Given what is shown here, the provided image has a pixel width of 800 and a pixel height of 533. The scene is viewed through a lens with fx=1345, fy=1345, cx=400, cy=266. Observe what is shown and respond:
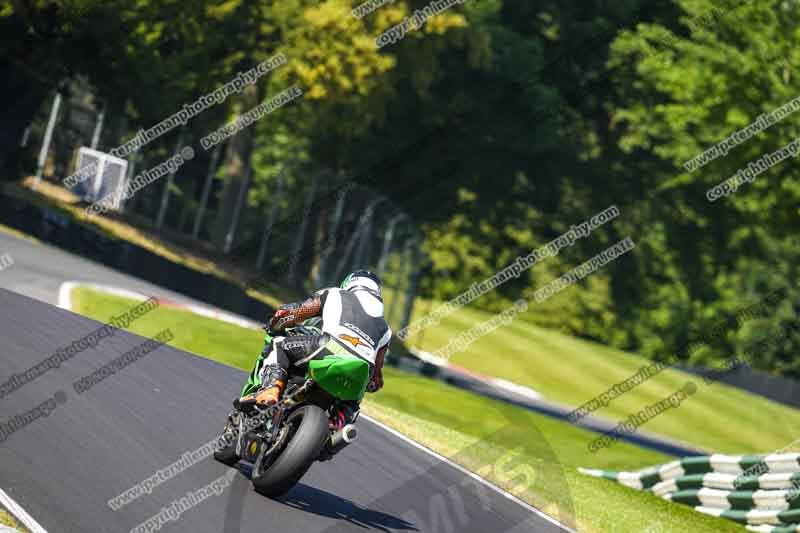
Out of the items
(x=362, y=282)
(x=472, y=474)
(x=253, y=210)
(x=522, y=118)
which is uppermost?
(x=362, y=282)

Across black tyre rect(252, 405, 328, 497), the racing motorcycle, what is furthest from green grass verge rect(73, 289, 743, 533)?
black tyre rect(252, 405, 328, 497)

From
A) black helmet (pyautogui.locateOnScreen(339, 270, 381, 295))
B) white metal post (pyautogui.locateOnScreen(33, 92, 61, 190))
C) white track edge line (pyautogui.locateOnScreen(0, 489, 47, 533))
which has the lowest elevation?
white metal post (pyautogui.locateOnScreen(33, 92, 61, 190))

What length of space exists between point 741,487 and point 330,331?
6.97 metres

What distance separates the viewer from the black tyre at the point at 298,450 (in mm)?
8445


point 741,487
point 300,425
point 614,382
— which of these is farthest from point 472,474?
point 614,382

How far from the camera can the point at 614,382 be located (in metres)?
45.9

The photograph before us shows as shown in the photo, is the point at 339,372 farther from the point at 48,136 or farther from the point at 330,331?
the point at 48,136

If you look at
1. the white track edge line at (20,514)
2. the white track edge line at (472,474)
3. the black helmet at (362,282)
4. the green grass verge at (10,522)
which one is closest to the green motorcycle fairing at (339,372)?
the black helmet at (362,282)

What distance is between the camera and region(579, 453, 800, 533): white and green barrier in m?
13.4

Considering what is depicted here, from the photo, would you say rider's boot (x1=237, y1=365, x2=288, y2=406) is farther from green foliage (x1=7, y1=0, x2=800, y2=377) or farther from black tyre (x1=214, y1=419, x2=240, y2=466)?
green foliage (x1=7, y1=0, x2=800, y2=377)

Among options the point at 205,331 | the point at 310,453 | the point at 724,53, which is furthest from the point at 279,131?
the point at 310,453

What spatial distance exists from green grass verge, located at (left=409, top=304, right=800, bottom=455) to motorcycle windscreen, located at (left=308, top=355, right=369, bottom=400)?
3058cm

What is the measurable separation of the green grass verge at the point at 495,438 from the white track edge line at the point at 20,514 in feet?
21.2

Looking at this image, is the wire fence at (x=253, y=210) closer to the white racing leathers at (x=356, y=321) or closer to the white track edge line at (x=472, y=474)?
the white track edge line at (x=472, y=474)
